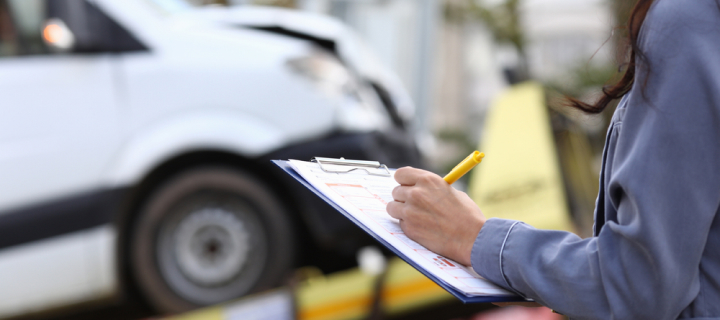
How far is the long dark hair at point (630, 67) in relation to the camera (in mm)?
670

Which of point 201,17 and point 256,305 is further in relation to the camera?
point 201,17

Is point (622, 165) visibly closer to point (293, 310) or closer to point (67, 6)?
point (293, 310)

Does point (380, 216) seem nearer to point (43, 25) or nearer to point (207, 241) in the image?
point (207, 241)

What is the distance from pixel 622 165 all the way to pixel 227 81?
229cm

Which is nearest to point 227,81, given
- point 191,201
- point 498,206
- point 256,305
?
point 191,201

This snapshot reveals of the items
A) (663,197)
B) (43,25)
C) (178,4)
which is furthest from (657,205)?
(178,4)

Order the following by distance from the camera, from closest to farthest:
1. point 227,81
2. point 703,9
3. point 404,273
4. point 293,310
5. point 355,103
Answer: point 703,9
point 293,310
point 404,273
point 227,81
point 355,103

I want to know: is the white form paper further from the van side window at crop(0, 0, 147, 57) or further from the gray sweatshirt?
the van side window at crop(0, 0, 147, 57)

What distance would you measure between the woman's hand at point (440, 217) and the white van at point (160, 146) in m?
2.01

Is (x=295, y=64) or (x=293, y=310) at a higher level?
(x=295, y=64)

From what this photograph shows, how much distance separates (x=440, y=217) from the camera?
0.80 metres

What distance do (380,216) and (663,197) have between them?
37 centimetres

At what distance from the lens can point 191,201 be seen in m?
2.78

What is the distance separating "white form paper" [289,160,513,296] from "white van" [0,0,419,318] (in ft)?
6.25
